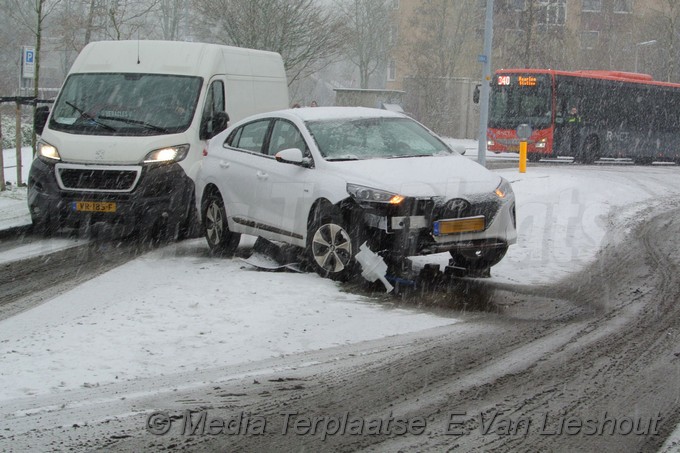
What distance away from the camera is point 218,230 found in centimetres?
1095

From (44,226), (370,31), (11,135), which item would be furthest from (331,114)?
(370,31)

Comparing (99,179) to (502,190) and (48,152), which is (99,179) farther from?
(502,190)

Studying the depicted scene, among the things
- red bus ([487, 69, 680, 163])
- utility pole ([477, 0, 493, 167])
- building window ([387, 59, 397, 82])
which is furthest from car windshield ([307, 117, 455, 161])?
building window ([387, 59, 397, 82])

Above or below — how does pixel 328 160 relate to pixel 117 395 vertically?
above

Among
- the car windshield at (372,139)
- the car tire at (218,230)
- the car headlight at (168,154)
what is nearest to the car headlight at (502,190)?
the car windshield at (372,139)

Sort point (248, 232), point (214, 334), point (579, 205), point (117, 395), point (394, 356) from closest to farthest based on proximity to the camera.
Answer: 1. point (117, 395)
2. point (394, 356)
3. point (214, 334)
4. point (248, 232)
5. point (579, 205)

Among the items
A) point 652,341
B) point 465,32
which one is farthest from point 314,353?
point 465,32

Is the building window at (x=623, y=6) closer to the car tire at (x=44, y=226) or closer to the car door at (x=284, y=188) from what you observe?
the car tire at (x=44, y=226)

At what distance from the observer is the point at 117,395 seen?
5.47 m

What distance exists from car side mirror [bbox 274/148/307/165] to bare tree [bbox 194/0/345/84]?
20037 mm

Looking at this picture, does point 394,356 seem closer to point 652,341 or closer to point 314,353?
point 314,353

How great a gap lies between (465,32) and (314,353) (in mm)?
54042

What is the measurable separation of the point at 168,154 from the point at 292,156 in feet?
9.82

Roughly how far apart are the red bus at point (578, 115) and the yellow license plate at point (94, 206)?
2346cm
